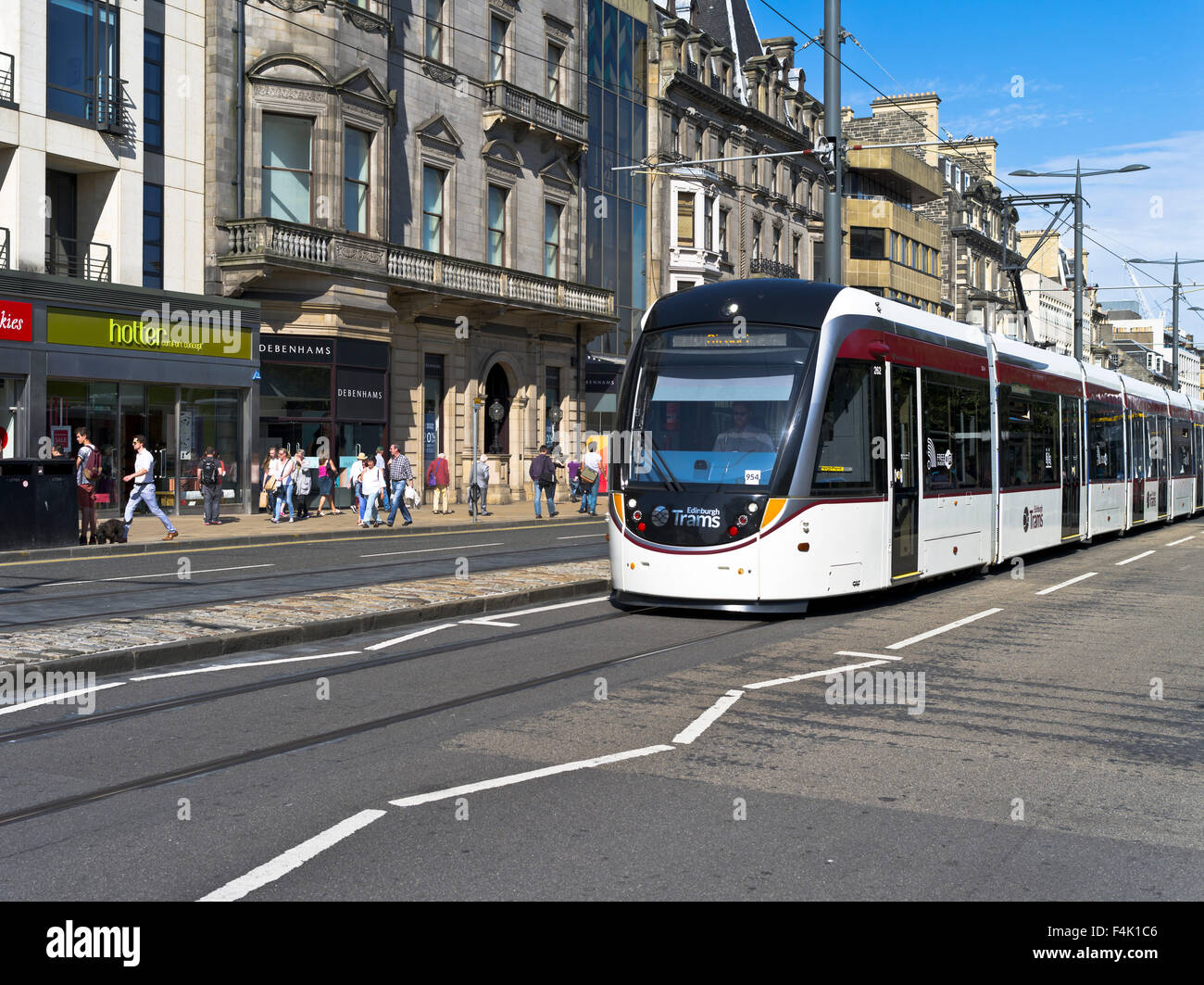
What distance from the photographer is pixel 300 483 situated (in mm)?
27562

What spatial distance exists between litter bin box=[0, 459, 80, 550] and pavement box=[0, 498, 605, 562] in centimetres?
28

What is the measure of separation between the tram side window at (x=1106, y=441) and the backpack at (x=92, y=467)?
16566 millimetres

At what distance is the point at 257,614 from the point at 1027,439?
37.6ft

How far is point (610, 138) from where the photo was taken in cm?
4394

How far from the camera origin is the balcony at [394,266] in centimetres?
2869

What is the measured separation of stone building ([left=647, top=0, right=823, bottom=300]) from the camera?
1849 inches

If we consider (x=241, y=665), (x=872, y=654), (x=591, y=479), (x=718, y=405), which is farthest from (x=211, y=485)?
(x=872, y=654)

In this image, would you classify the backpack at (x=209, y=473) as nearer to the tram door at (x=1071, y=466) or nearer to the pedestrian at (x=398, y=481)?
the pedestrian at (x=398, y=481)

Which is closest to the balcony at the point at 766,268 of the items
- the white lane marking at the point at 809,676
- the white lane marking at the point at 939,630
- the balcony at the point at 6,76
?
the balcony at the point at 6,76
